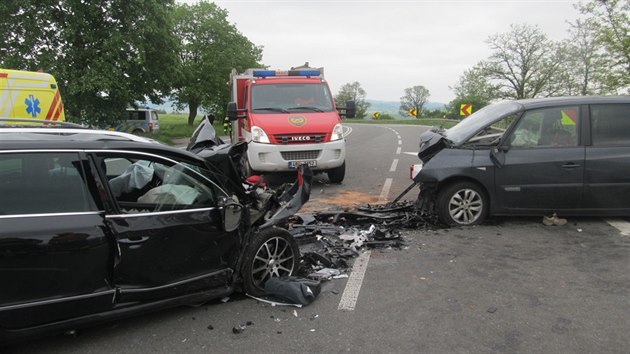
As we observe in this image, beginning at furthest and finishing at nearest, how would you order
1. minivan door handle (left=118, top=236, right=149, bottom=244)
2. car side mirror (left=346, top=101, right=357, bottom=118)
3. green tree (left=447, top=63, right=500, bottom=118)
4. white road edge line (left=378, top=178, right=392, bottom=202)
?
green tree (left=447, top=63, right=500, bottom=118), car side mirror (left=346, top=101, right=357, bottom=118), white road edge line (left=378, top=178, right=392, bottom=202), minivan door handle (left=118, top=236, right=149, bottom=244)

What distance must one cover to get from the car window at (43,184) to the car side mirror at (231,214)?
3.28 feet

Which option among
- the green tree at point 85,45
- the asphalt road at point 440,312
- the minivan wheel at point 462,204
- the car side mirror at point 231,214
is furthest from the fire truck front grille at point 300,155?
the green tree at point 85,45

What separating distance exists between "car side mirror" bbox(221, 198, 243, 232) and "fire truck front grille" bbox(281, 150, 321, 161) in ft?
16.8

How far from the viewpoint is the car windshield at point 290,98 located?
31.4 feet

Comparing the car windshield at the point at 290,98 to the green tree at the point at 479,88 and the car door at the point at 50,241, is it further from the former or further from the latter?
the green tree at the point at 479,88

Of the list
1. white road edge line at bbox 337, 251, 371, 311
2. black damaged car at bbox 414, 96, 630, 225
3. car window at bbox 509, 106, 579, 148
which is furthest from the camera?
car window at bbox 509, 106, 579, 148

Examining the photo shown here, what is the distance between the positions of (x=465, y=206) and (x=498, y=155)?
80cm

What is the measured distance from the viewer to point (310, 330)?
3441mm

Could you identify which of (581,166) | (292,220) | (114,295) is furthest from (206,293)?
(581,166)

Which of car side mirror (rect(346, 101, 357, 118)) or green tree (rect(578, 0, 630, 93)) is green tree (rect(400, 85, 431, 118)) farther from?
car side mirror (rect(346, 101, 357, 118))

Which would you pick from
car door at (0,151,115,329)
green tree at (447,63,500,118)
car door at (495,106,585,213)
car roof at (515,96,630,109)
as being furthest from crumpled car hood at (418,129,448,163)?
green tree at (447,63,500,118)

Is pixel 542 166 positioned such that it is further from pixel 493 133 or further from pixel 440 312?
pixel 440 312

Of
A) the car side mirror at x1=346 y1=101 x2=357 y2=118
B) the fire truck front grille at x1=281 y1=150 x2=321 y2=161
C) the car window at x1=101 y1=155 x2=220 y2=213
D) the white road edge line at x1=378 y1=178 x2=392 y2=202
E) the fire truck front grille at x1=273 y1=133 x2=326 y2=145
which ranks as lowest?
the white road edge line at x1=378 y1=178 x2=392 y2=202

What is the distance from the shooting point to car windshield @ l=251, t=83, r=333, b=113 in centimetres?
958
